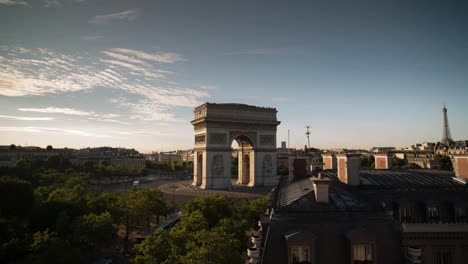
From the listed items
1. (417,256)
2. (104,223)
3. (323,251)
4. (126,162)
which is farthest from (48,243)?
(126,162)

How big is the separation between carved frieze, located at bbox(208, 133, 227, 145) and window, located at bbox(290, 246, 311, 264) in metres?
43.8

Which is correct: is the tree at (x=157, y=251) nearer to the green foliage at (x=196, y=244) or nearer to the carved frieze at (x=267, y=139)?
the green foliage at (x=196, y=244)

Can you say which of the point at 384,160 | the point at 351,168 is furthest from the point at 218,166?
the point at 351,168

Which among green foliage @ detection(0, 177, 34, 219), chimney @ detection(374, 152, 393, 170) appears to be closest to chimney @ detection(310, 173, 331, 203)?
chimney @ detection(374, 152, 393, 170)

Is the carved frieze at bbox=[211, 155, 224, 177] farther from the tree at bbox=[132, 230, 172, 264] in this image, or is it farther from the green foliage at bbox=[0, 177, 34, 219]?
the tree at bbox=[132, 230, 172, 264]

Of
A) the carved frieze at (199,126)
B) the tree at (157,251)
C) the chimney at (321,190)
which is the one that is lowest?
the tree at (157,251)

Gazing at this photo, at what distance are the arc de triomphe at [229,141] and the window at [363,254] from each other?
4321 cm

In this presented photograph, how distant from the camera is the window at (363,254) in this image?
8727mm

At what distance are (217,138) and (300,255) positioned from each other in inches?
1745

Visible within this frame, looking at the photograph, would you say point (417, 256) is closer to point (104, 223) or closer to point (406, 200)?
point (406, 200)

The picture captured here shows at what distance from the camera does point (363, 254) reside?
8.79 meters

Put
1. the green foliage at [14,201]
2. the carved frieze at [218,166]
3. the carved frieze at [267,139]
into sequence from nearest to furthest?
1. the green foliage at [14,201]
2. the carved frieze at [218,166]
3. the carved frieze at [267,139]

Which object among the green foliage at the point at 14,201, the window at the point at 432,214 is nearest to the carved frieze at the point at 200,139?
the green foliage at the point at 14,201

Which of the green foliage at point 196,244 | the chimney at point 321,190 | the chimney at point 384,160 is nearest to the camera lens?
the chimney at point 321,190
